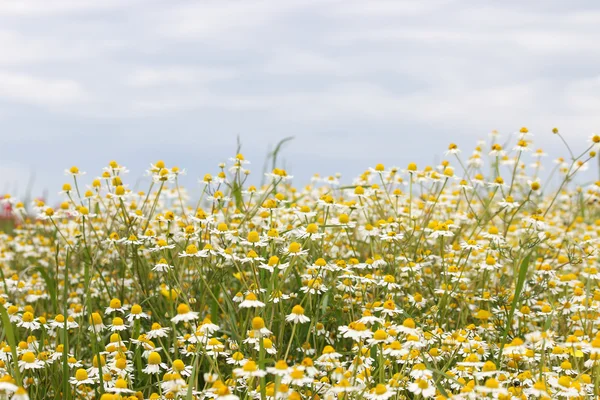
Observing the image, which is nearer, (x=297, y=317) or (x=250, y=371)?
(x=250, y=371)

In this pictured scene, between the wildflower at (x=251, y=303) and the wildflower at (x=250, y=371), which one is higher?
the wildflower at (x=251, y=303)

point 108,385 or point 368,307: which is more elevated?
point 368,307

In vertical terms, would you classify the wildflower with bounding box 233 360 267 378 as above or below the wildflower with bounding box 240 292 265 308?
below

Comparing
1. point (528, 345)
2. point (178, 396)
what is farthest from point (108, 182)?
point (528, 345)

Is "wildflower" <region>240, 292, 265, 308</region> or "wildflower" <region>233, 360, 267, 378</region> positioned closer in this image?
"wildflower" <region>233, 360, 267, 378</region>

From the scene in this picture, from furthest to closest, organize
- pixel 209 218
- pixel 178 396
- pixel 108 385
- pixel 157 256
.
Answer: pixel 157 256 < pixel 209 218 < pixel 108 385 < pixel 178 396

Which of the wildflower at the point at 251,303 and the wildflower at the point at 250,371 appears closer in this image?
the wildflower at the point at 250,371

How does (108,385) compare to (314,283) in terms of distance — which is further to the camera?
(314,283)

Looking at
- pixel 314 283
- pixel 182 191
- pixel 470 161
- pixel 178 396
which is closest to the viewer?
pixel 178 396

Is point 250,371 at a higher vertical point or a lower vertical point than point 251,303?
lower

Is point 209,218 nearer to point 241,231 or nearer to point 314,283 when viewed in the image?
point 241,231

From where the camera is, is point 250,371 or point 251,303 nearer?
point 250,371

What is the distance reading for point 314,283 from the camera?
12.8 ft

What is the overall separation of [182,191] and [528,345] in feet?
17.8
